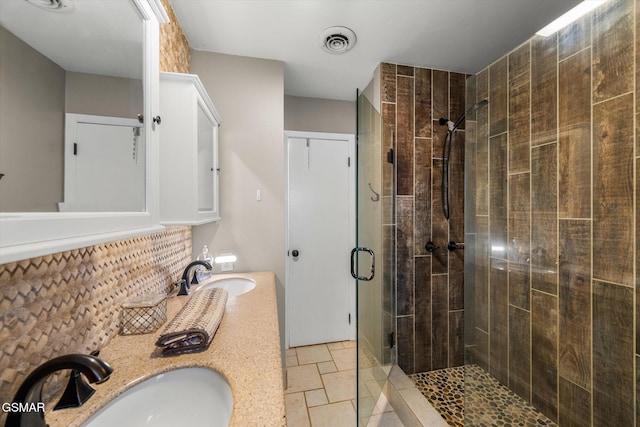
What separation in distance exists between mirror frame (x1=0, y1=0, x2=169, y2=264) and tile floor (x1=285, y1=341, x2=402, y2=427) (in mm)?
1720

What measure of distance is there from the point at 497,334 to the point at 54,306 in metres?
2.20

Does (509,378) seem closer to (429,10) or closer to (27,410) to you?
(27,410)

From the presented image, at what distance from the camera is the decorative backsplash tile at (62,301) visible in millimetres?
546

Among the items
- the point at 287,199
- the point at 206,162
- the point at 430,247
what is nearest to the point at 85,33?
the point at 206,162

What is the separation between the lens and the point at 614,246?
106cm

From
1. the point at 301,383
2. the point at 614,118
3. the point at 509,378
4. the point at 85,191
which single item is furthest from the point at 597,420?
the point at 85,191

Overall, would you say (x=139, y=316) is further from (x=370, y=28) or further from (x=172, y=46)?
(x=370, y=28)

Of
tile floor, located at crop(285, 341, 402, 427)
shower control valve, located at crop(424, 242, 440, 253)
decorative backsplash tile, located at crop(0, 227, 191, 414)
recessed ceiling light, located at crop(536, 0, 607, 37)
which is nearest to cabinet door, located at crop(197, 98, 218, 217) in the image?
decorative backsplash tile, located at crop(0, 227, 191, 414)

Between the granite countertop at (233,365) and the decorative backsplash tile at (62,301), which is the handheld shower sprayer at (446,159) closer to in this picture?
the granite countertop at (233,365)

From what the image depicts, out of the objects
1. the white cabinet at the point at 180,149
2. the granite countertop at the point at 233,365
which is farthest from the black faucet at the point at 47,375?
the white cabinet at the point at 180,149

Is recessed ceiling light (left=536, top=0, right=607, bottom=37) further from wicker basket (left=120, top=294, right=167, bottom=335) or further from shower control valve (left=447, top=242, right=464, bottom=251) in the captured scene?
wicker basket (left=120, top=294, right=167, bottom=335)

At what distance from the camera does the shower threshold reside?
1352mm

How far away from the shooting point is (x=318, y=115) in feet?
8.48

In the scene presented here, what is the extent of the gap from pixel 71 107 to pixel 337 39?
1736 millimetres
